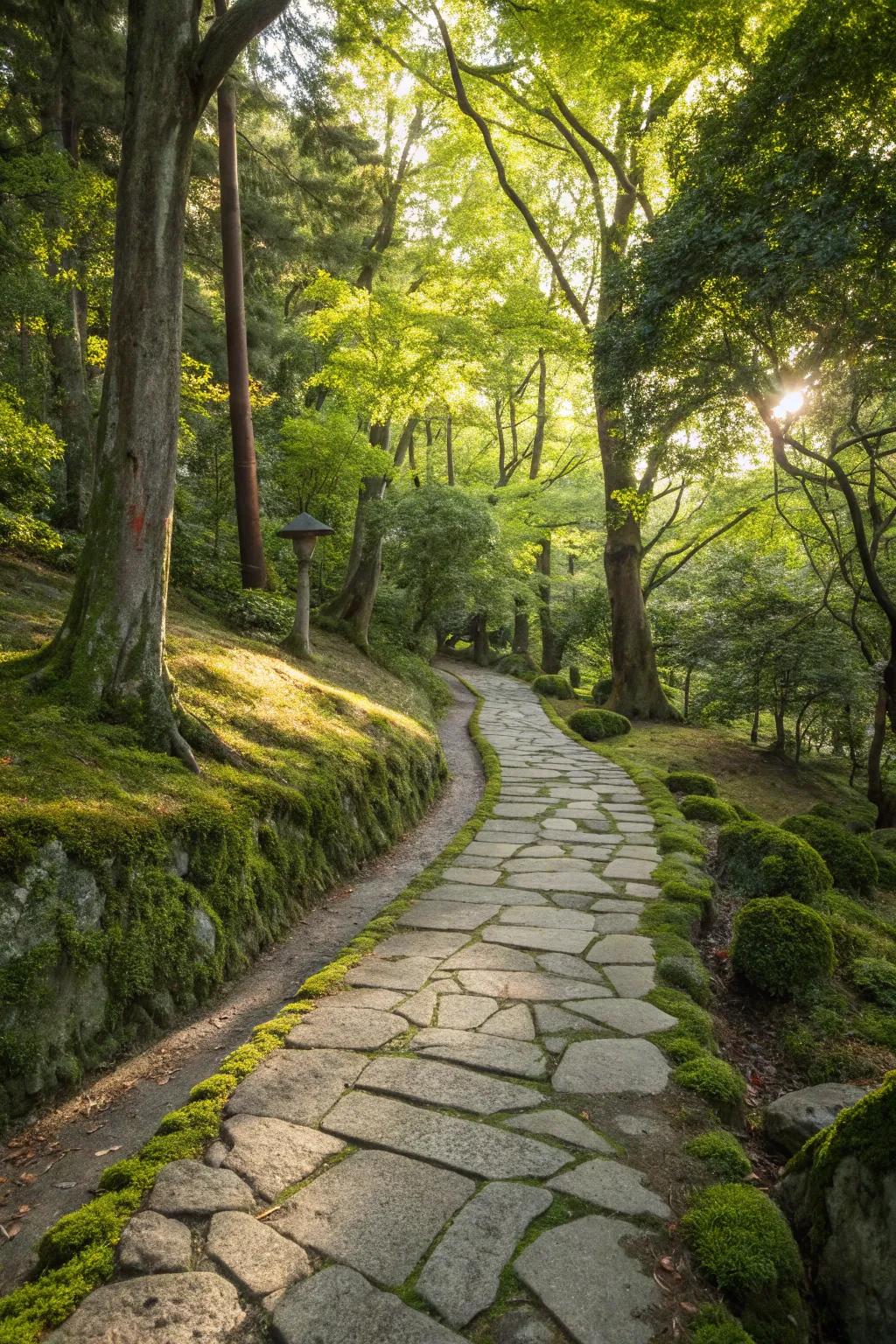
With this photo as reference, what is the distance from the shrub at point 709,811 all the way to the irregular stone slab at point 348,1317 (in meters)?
5.83

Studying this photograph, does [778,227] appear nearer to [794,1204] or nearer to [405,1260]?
[794,1204]

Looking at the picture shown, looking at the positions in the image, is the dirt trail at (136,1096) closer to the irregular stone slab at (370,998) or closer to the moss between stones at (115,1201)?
the moss between stones at (115,1201)

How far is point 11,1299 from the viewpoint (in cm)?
175

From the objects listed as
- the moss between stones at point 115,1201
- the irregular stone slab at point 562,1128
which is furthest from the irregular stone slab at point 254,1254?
the irregular stone slab at point 562,1128

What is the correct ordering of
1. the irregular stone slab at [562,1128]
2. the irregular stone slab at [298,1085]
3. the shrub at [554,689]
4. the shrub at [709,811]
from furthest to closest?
the shrub at [554,689] < the shrub at [709,811] < the irregular stone slab at [298,1085] < the irregular stone slab at [562,1128]

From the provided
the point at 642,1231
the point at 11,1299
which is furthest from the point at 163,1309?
the point at 642,1231

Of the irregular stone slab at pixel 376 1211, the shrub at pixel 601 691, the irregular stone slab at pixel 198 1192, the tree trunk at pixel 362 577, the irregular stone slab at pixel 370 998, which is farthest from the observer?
the shrub at pixel 601 691

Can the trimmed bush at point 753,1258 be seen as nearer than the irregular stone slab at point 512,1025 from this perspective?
Yes

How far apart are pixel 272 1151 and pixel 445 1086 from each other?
66 centimetres

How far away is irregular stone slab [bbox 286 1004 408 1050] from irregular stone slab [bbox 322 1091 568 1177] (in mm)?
407

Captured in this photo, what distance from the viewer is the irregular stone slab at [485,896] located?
4.64 meters

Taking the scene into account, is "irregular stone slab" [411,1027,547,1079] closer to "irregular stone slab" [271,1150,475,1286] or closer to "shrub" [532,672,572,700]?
"irregular stone slab" [271,1150,475,1286]

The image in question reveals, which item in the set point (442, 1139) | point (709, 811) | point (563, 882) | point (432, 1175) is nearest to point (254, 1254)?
point (432, 1175)

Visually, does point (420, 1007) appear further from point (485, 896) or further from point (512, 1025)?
point (485, 896)
